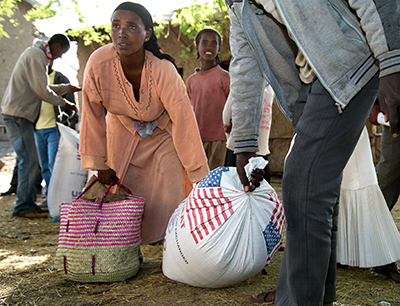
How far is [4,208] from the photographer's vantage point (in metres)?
4.80

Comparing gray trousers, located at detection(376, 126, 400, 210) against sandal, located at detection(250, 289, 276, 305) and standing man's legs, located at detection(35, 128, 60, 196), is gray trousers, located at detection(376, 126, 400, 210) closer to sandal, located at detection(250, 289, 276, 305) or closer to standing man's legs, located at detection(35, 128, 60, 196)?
sandal, located at detection(250, 289, 276, 305)

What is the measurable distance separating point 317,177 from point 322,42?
0.45 meters

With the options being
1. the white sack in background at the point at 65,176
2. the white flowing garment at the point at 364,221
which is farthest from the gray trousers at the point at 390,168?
the white sack in background at the point at 65,176

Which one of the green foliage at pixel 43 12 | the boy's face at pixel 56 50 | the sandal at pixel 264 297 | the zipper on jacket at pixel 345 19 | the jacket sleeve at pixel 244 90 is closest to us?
the zipper on jacket at pixel 345 19

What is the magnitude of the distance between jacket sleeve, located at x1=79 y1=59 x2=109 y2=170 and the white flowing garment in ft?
5.10

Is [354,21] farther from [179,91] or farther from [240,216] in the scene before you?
[179,91]

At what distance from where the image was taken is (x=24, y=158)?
14.1ft

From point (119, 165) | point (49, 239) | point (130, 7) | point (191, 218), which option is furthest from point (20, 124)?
point (191, 218)

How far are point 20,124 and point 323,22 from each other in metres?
3.91

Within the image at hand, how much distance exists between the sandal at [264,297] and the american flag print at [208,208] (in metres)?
0.39

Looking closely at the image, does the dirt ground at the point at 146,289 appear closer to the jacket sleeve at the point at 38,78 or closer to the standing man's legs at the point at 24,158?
the standing man's legs at the point at 24,158

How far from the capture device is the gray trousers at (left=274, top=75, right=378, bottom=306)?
1.25m

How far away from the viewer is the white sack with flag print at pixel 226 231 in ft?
5.98

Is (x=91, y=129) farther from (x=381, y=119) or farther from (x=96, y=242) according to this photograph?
(x=381, y=119)
